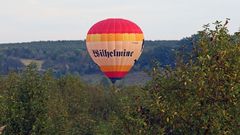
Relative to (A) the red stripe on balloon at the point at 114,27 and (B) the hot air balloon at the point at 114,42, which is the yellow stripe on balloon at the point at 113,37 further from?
(A) the red stripe on balloon at the point at 114,27

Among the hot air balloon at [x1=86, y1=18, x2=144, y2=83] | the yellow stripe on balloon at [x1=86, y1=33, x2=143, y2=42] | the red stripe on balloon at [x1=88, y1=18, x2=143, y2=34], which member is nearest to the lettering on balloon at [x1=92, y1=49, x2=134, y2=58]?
the hot air balloon at [x1=86, y1=18, x2=144, y2=83]

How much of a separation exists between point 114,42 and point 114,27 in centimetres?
261

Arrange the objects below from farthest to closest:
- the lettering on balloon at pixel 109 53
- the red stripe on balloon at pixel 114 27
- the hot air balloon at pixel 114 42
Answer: the lettering on balloon at pixel 109 53 → the red stripe on balloon at pixel 114 27 → the hot air balloon at pixel 114 42

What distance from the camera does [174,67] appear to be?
25.9m

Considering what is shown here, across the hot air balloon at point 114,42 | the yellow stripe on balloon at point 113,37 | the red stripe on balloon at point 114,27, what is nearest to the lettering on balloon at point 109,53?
the hot air balloon at point 114,42

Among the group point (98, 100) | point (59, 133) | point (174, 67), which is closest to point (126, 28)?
Answer: point (98, 100)

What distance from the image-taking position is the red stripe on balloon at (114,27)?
326ft

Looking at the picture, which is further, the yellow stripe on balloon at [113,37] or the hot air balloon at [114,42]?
the hot air balloon at [114,42]

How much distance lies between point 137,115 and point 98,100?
246 ft

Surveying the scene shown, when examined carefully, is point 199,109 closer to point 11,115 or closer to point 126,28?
point 11,115

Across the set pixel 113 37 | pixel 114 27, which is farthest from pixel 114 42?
pixel 114 27

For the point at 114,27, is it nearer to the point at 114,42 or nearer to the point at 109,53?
the point at 114,42

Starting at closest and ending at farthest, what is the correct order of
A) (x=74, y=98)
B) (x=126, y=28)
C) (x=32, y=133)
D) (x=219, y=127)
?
1. (x=219, y=127)
2. (x=32, y=133)
3. (x=74, y=98)
4. (x=126, y=28)

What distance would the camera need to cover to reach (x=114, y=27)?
99.9 m
